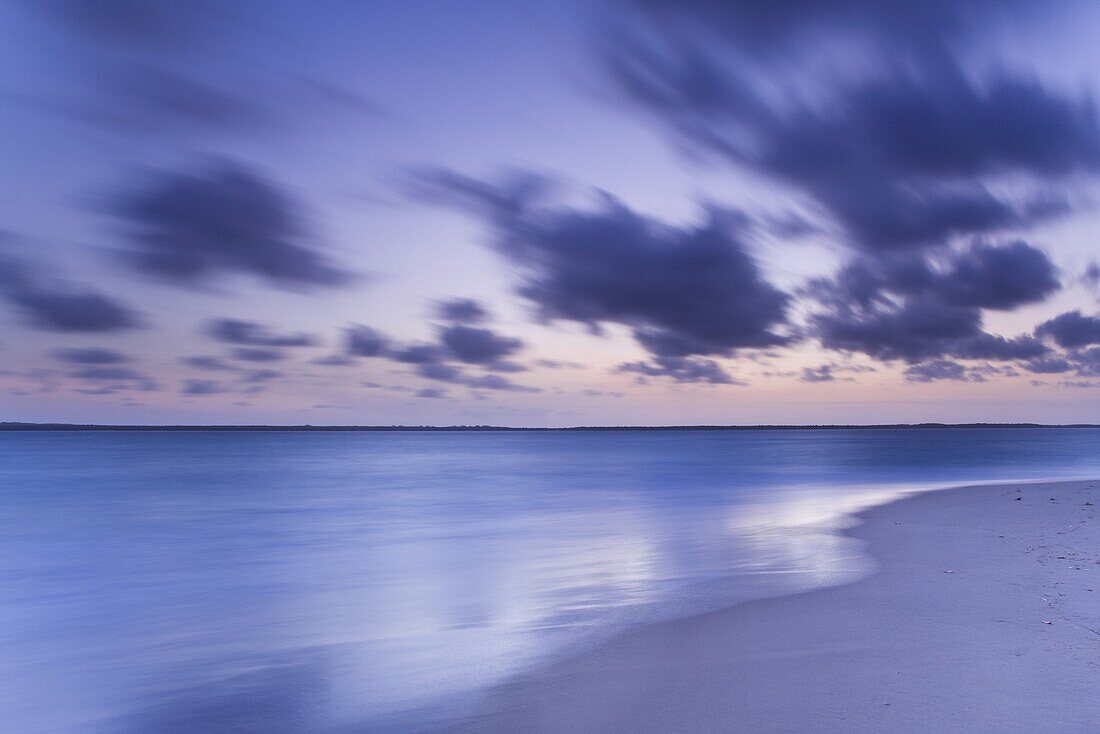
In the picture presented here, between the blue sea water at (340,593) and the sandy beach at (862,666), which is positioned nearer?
the sandy beach at (862,666)

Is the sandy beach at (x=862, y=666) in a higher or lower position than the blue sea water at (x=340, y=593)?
higher

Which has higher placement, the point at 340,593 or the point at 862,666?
the point at 862,666

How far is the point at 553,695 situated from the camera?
17.4 feet

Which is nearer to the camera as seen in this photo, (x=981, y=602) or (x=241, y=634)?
(x=981, y=602)

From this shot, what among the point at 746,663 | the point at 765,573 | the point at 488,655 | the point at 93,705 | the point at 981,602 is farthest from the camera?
the point at 765,573

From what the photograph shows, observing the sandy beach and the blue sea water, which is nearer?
the sandy beach

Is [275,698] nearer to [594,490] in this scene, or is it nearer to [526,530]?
[526,530]

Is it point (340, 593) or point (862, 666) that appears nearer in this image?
point (862, 666)

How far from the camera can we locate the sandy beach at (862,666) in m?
4.57

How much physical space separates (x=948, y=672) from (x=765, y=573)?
458 cm

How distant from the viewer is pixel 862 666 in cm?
547

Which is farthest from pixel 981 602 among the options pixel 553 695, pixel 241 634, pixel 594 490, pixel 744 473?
pixel 744 473

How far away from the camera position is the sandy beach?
4.57m

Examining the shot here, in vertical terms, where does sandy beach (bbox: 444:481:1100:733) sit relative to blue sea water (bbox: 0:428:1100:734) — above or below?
above
